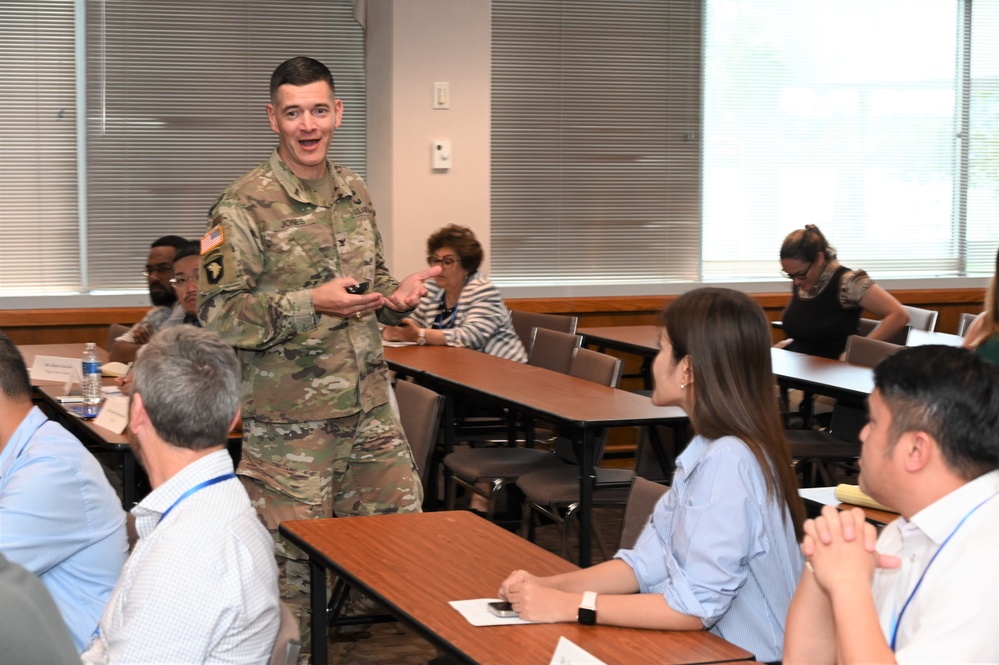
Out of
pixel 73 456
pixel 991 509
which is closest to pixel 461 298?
pixel 73 456

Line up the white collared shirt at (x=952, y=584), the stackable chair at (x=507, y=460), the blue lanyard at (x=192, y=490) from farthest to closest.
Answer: the stackable chair at (x=507, y=460)
the blue lanyard at (x=192, y=490)
the white collared shirt at (x=952, y=584)

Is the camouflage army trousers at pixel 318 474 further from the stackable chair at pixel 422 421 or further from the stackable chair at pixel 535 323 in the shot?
the stackable chair at pixel 535 323

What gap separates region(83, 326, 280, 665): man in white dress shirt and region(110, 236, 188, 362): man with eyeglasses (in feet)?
12.3

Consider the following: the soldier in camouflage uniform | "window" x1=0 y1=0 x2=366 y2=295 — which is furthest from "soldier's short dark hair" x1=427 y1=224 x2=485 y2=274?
the soldier in camouflage uniform

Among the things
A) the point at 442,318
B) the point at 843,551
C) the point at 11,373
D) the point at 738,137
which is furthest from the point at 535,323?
the point at 843,551

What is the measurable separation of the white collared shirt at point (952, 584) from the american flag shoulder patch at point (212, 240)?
1.98m

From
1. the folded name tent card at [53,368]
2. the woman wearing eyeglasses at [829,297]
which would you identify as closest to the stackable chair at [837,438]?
the woman wearing eyeglasses at [829,297]

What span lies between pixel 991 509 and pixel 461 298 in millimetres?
4527

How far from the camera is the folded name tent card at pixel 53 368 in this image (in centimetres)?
486

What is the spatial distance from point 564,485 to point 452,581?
2.15m

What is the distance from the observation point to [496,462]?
4.82 meters

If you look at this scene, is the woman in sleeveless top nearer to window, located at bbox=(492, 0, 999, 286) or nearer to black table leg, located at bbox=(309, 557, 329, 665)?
black table leg, located at bbox=(309, 557, 329, 665)

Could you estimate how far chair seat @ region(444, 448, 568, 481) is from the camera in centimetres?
473

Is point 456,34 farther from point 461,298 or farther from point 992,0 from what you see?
point 992,0
